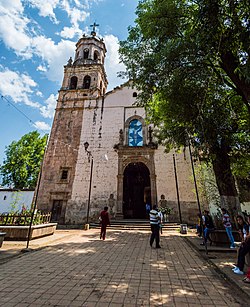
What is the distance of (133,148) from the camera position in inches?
679

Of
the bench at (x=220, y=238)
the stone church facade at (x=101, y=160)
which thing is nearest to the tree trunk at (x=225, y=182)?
the bench at (x=220, y=238)

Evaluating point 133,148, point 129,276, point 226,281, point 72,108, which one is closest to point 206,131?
point 226,281

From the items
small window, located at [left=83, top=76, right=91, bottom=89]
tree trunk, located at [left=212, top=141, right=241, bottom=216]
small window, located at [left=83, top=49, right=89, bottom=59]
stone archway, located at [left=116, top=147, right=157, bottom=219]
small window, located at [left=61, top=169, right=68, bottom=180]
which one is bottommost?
tree trunk, located at [left=212, top=141, right=241, bottom=216]

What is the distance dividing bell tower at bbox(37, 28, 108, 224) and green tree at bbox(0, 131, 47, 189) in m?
8.88

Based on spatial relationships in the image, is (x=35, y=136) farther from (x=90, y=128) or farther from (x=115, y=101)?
(x=115, y=101)

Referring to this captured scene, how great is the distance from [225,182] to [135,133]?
11.0 metres

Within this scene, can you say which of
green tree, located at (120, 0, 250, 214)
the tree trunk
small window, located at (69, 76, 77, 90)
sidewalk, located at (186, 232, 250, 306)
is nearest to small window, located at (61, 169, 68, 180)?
small window, located at (69, 76, 77, 90)

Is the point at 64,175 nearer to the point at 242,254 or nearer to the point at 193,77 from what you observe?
the point at 193,77

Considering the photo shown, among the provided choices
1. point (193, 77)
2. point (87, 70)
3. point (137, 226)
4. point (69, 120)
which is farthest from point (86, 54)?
point (137, 226)

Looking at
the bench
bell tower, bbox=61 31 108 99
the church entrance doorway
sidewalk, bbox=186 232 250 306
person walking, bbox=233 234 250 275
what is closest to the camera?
sidewalk, bbox=186 232 250 306

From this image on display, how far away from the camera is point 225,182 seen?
854 cm

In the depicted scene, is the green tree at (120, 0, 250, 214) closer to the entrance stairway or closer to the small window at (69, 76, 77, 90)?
the entrance stairway

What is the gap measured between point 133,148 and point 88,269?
44.5ft

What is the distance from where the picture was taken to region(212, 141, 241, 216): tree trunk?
8.16m
